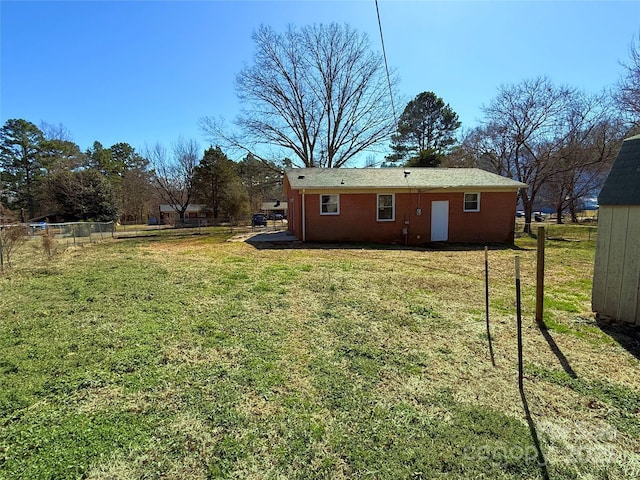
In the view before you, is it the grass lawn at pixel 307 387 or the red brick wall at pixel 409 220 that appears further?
the red brick wall at pixel 409 220

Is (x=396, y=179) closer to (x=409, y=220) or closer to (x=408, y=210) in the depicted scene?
(x=408, y=210)

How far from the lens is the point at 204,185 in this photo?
36.3 m

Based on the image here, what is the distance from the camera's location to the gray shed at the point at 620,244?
419 centimetres

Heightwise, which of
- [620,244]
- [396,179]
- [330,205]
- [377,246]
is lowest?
[377,246]

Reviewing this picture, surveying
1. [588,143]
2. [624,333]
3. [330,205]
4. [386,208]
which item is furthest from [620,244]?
[588,143]

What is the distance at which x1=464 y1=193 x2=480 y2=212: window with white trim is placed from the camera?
46.8ft

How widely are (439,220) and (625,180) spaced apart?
10008 mm

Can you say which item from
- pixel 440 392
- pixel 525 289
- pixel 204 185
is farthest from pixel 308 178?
pixel 204 185

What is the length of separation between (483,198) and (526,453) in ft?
45.0

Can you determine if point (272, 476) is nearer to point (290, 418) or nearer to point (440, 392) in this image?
point (290, 418)

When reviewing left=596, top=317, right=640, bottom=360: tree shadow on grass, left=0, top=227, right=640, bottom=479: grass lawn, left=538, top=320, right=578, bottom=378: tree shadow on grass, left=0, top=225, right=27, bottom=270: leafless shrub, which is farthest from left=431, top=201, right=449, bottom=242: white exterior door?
left=0, top=225, right=27, bottom=270: leafless shrub

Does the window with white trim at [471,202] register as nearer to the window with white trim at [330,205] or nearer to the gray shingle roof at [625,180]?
the window with white trim at [330,205]

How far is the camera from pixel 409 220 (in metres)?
14.1

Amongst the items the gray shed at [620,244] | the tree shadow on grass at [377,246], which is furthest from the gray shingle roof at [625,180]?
the tree shadow on grass at [377,246]
